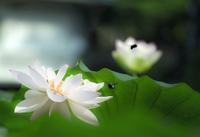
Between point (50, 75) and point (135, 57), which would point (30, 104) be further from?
point (135, 57)

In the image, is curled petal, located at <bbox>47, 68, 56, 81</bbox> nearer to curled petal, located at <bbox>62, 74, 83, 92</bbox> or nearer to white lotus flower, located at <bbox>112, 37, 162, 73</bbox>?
curled petal, located at <bbox>62, 74, 83, 92</bbox>

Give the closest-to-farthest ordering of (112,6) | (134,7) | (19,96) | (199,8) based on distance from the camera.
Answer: (19,96) → (199,8) → (134,7) → (112,6)

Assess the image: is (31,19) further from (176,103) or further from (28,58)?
(176,103)

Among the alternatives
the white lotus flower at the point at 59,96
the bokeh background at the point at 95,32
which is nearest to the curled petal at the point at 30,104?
the white lotus flower at the point at 59,96

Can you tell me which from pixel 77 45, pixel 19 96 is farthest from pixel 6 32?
pixel 19 96

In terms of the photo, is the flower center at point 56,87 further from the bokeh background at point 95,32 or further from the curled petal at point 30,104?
the bokeh background at point 95,32

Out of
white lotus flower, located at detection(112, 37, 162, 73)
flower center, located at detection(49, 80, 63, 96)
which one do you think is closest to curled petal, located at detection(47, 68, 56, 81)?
flower center, located at detection(49, 80, 63, 96)
